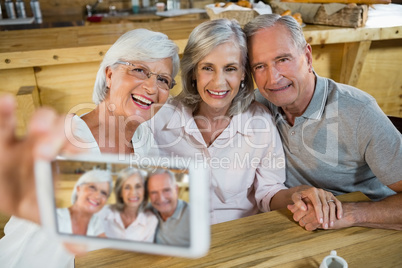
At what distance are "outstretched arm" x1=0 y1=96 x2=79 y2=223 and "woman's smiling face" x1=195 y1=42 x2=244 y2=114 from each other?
91cm

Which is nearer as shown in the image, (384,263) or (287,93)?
(384,263)

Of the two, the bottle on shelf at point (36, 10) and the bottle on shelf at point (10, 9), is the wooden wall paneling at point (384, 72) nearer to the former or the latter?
the bottle on shelf at point (36, 10)

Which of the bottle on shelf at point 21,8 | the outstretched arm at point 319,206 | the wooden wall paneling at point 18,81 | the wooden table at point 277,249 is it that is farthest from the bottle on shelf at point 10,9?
the outstretched arm at point 319,206

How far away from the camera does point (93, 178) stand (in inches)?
21.7

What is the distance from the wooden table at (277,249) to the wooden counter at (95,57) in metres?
0.89

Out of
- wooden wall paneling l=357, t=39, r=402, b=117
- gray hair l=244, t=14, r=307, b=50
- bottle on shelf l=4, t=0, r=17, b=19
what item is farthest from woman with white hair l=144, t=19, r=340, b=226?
bottle on shelf l=4, t=0, r=17, b=19

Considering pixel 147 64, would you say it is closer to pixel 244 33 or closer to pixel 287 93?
pixel 244 33

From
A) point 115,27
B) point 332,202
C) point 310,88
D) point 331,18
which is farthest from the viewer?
point 115,27

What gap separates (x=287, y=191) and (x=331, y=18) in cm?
128

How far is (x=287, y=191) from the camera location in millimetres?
1385

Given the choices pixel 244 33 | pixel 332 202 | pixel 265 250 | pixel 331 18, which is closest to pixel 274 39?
pixel 244 33

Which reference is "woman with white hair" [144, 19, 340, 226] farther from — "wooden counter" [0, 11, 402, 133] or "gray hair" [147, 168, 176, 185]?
"gray hair" [147, 168, 176, 185]

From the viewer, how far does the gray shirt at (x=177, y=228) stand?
1.77ft

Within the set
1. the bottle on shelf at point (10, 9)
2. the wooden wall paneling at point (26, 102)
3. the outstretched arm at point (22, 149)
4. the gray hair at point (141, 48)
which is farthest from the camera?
the bottle on shelf at point (10, 9)
